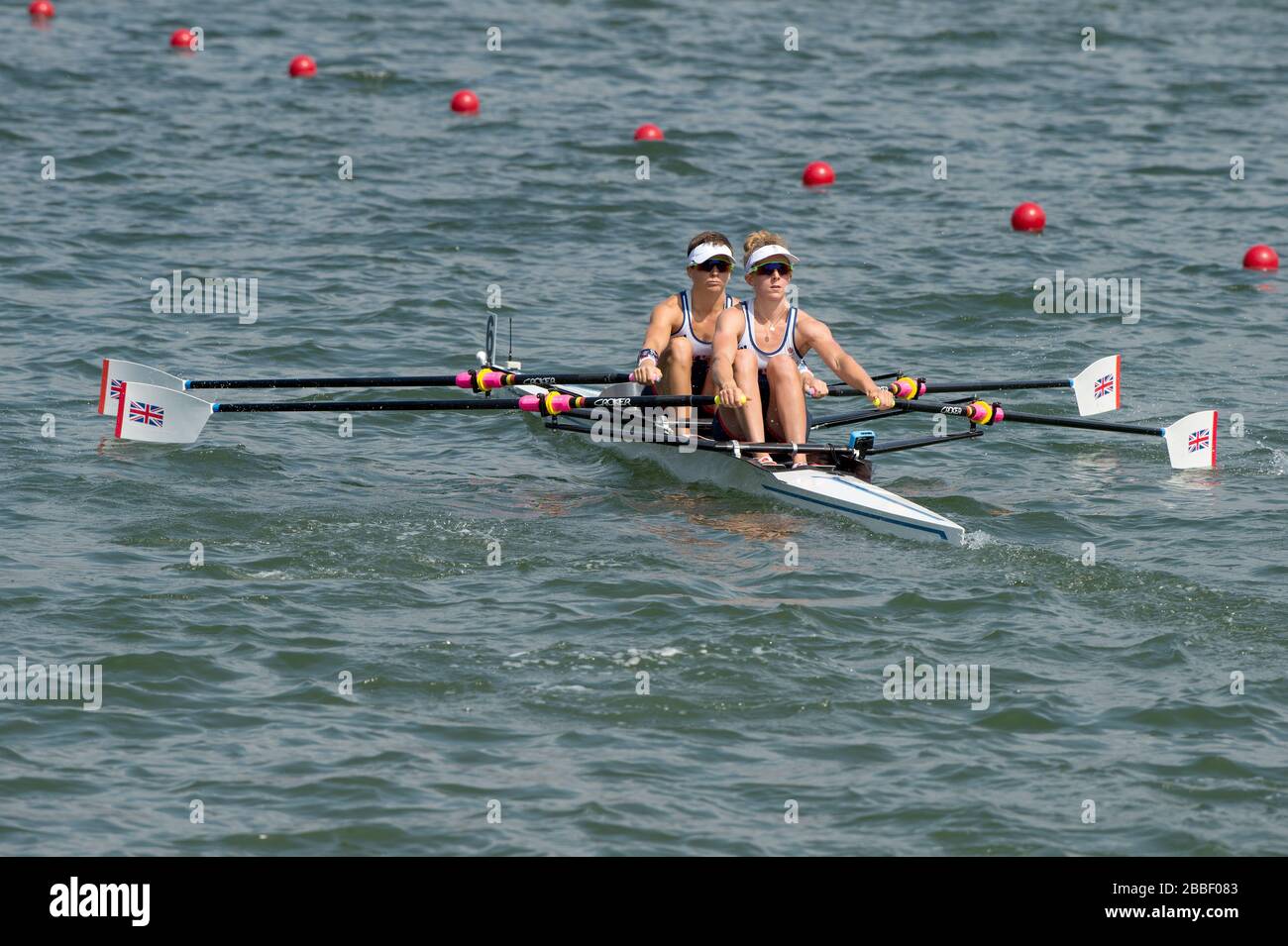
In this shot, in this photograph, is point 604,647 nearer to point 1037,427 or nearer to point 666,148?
point 1037,427

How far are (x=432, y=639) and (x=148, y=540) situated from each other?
2547 millimetres

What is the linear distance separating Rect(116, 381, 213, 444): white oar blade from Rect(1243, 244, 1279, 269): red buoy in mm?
11996

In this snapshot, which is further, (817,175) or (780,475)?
(817,175)

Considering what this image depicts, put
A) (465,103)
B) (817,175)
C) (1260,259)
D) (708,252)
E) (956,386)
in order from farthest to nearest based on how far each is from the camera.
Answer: (465,103), (817,175), (1260,259), (956,386), (708,252)

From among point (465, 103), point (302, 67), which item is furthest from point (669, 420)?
point (302, 67)

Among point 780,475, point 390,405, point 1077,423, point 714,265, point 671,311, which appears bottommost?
point 780,475

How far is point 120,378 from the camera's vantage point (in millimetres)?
13414

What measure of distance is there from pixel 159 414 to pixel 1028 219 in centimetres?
1149

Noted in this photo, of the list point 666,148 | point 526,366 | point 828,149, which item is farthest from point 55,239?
point 828,149

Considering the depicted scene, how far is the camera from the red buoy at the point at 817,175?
74.5 feet

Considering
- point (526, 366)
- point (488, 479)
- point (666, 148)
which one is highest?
point (666, 148)

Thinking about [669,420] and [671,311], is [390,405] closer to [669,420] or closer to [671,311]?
[669,420]

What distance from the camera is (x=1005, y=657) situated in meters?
9.70

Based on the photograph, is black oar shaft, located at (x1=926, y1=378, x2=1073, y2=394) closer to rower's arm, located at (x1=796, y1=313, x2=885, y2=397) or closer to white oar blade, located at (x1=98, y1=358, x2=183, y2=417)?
rower's arm, located at (x1=796, y1=313, x2=885, y2=397)
